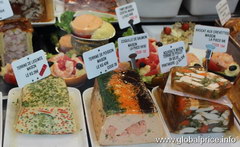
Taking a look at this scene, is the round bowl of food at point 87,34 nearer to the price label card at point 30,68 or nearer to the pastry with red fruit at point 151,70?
the pastry with red fruit at point 151,70

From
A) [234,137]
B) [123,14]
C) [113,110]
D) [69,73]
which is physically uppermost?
[123,14]

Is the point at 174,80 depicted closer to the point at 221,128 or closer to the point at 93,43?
the point at 221,128

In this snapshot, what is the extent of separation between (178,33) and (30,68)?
1.62 metres

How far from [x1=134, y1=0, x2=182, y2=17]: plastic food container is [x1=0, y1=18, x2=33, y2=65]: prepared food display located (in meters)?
1.06

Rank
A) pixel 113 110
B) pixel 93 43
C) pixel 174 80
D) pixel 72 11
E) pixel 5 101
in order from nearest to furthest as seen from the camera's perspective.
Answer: pixel 113 110, pixel 174 80, pixel 5 101, pixel 93 43, pixel 72 11

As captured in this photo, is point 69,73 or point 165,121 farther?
point 69,73

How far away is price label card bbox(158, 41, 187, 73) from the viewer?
81.9 inches

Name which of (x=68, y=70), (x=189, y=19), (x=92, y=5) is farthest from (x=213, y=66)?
(x=92, y=5)

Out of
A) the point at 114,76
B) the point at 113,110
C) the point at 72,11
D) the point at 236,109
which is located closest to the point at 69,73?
the point at 114,76

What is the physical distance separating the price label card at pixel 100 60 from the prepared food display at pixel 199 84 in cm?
37

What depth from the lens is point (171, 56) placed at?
2.11 m

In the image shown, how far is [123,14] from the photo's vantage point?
2334mm

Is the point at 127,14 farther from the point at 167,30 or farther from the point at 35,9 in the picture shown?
the point at 35,9

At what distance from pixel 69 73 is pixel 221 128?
1040 mm
